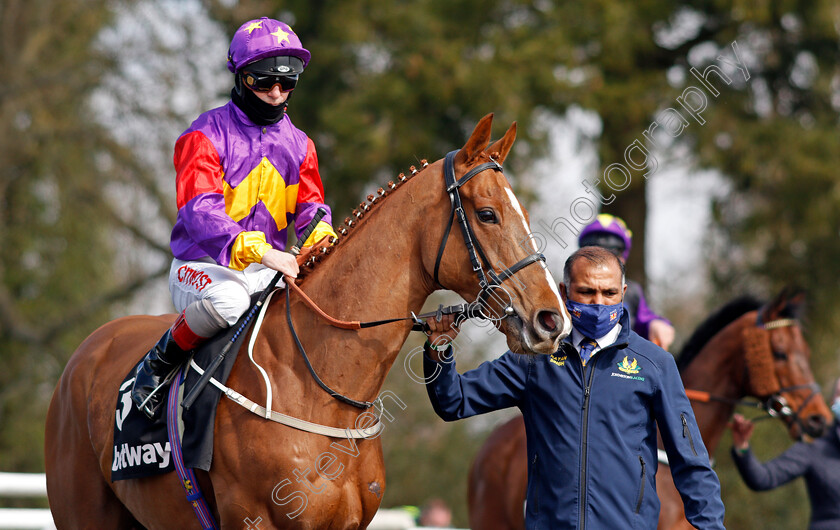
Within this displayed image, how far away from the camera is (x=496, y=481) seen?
18.6 ft

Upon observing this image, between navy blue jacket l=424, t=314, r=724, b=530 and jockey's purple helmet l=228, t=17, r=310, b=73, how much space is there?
1.34m

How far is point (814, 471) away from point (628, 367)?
3.07 metres

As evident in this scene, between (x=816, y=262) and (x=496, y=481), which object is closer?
(x=496, y=481)

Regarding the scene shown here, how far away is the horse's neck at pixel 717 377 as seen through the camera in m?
5.24

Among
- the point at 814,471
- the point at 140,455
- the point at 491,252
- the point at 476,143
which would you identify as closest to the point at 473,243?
the point at 491,252

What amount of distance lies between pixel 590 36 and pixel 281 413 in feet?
23.3

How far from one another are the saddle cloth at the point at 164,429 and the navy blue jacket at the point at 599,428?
30.2 inches

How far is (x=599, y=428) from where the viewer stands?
3074mm

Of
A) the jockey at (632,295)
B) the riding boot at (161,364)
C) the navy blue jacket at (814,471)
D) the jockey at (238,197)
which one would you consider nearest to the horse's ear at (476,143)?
the jockey at (238,197)

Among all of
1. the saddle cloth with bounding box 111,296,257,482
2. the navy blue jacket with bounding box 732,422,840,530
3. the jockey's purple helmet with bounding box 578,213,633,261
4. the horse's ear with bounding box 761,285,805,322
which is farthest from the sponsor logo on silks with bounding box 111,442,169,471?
the horse's ear with bounding box 761,285,805,322

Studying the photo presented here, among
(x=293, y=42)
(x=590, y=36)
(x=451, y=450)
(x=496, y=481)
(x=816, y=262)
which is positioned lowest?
(x=451, y=450)

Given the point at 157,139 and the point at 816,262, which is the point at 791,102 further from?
the point at 157,139

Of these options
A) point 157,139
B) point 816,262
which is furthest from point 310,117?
point 816,262

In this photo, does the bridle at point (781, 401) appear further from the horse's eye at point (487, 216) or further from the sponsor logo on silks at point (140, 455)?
the sponsor logo on silks at point (140, 455)
